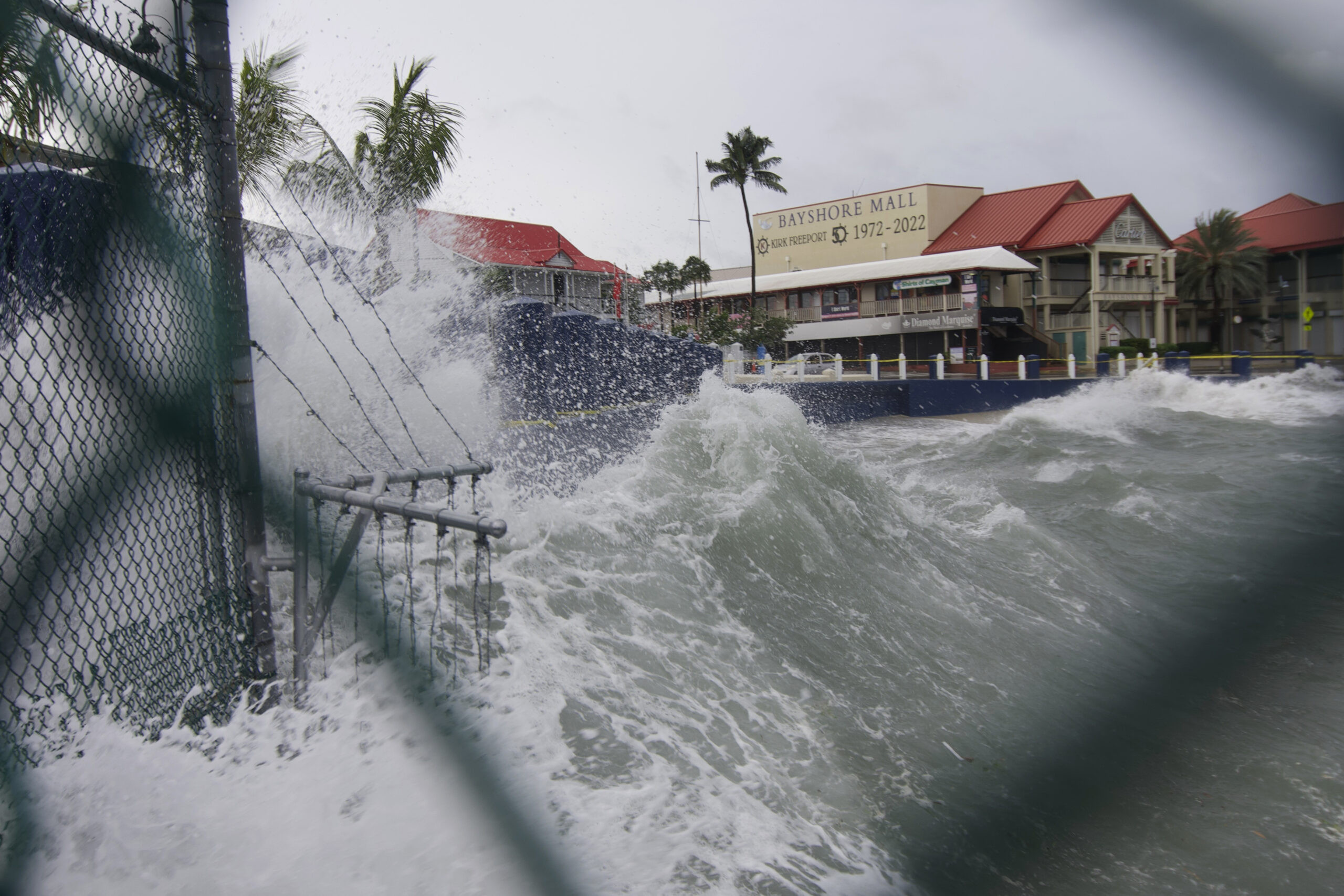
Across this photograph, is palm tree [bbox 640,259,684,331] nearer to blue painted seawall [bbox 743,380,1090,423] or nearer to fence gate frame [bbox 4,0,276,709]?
blue painted seawall [bbox 743,380,1090,423]

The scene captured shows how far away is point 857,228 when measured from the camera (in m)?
34.7

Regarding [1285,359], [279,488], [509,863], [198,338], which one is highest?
[198,338]

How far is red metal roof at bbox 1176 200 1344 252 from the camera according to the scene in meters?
0.63

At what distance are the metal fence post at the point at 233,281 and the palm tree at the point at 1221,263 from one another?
229cm

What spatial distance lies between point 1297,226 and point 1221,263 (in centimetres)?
22

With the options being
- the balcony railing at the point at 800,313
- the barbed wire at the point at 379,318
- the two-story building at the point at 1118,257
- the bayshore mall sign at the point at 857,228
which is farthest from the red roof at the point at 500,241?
the bayshore mall sign at the point at 857,228

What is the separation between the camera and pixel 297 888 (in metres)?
1.82

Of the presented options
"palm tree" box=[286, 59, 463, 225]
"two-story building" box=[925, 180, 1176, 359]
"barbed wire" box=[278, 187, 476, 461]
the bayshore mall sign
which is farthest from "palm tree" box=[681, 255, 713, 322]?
"two-story building" box=[925, 180, 1176, 359]

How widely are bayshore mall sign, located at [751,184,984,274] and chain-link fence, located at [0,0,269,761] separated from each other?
28960mm

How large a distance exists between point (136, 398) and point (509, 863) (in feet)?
5.58

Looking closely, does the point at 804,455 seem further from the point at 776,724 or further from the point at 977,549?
the point at 776,724

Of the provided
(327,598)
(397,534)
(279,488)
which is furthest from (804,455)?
(327,598)

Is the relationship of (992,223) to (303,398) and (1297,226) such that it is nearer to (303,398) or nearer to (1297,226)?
(303,398)

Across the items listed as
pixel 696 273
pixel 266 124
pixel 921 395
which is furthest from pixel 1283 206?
pixel 696 273
